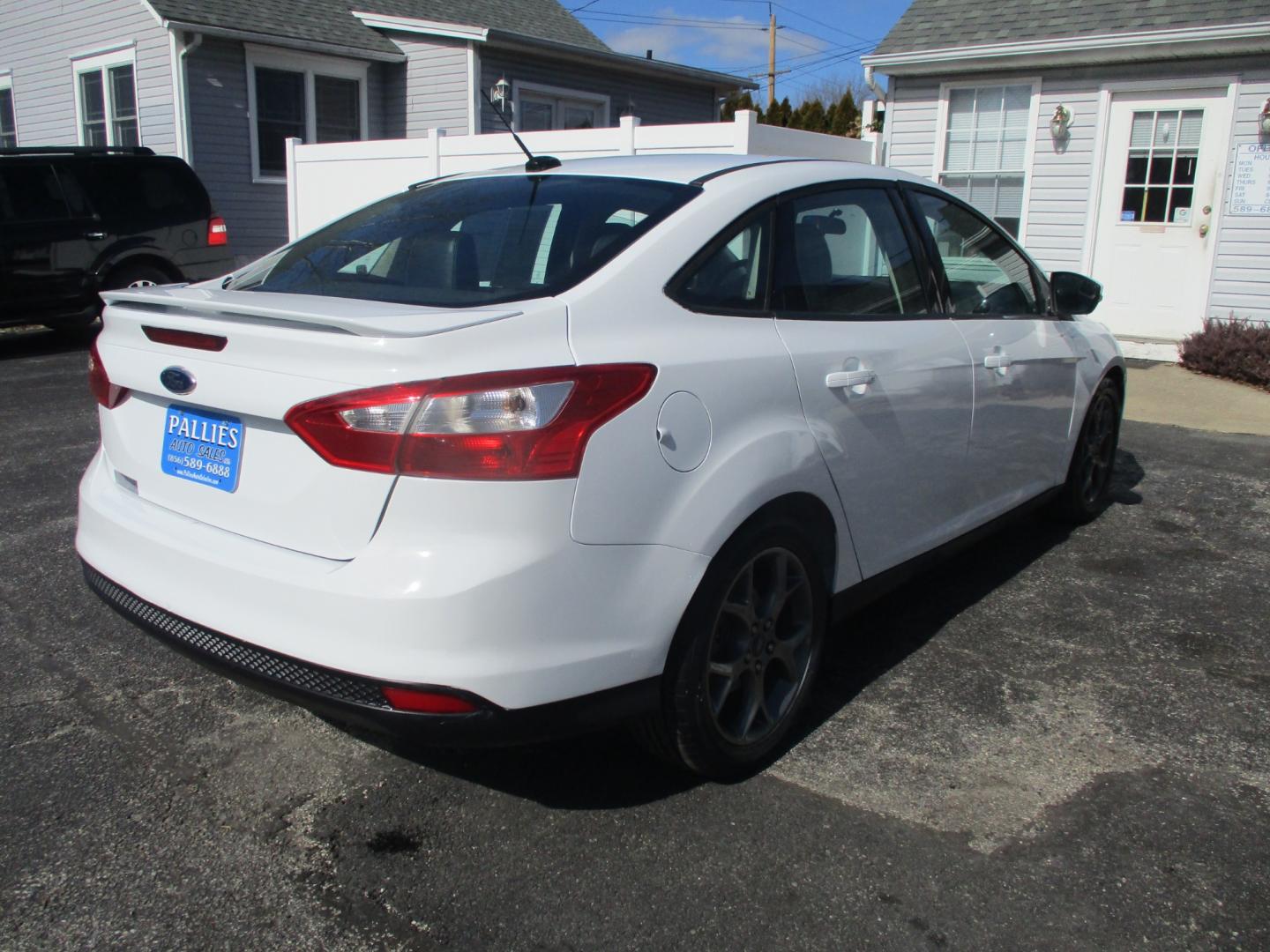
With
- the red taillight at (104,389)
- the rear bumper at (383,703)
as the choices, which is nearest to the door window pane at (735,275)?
the rear bumper at (383,703)

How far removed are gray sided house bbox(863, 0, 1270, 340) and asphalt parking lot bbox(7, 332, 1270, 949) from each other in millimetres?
7394

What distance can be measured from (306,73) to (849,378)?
14.3m

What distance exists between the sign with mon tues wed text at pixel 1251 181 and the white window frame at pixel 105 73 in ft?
43.1

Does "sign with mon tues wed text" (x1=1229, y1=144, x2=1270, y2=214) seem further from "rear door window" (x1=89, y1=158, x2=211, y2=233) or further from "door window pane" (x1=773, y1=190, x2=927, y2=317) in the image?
"rear door window" (x1=89, y1=158, x2=211, y2=233)

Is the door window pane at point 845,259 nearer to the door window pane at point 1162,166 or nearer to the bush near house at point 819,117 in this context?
the door window pane at point 1162,166

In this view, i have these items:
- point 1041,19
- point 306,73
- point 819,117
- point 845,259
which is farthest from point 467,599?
point 819,117

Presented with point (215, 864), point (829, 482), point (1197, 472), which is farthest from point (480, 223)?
point (1197, 472)

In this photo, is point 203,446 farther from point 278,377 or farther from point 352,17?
point 352,17

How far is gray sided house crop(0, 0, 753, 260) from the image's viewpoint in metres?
14.5

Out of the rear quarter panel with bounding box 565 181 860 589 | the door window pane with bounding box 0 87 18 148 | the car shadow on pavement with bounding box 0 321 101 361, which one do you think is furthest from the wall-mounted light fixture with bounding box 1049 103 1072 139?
the door window pane with bounding box 0 87 18 148

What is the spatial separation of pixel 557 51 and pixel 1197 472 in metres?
11.8

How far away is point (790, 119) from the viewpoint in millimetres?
29266

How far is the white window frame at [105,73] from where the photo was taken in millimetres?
15094

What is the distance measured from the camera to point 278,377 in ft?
8.09
